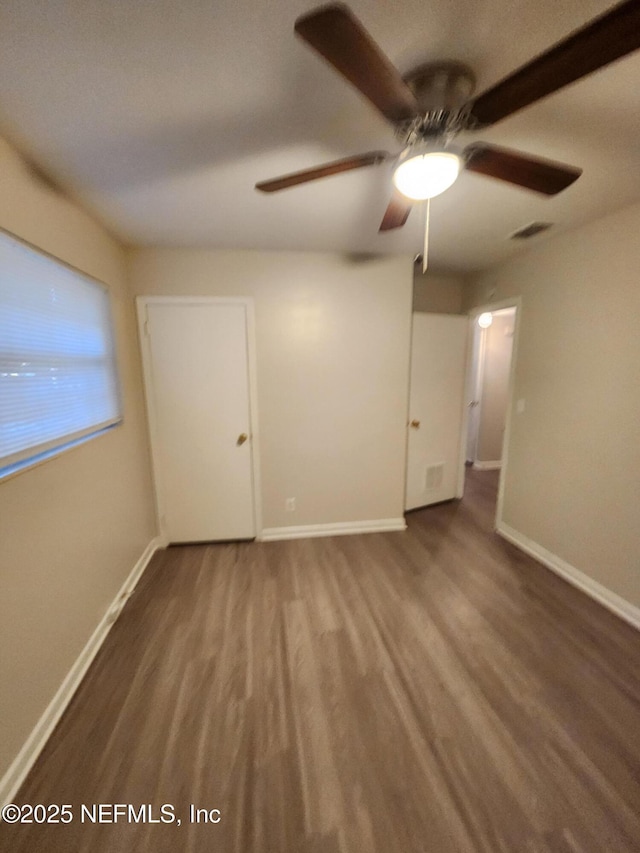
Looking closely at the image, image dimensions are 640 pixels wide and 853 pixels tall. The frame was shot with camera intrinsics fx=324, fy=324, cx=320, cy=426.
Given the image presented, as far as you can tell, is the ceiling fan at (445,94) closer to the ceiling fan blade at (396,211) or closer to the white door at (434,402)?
the ceiling fan blade at (396,211)

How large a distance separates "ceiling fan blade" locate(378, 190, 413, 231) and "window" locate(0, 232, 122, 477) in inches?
59.2

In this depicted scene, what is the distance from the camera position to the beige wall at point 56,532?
1.19m

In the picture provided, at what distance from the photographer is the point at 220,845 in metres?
1.00

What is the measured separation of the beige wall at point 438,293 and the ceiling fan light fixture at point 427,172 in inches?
89.2

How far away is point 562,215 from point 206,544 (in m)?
3.42

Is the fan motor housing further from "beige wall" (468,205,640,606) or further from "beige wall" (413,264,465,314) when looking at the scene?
"beige wall" (413,264,465,314)

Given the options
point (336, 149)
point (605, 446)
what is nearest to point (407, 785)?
point (605, 446)

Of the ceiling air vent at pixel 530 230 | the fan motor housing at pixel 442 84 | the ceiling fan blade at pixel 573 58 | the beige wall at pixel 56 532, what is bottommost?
the beige wall at pixel 56 532

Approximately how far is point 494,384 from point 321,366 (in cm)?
305

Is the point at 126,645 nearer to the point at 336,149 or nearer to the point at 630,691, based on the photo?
the point at 630,691

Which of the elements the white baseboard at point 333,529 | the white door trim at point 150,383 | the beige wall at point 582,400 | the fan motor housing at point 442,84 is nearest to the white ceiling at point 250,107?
the fan motor housing at point 442,84

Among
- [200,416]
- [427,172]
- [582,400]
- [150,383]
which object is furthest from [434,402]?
[150,383]

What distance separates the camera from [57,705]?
1.38m

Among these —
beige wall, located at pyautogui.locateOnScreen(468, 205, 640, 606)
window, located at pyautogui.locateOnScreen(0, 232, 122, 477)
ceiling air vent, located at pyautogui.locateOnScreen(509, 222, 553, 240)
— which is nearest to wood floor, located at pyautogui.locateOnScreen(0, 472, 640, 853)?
beige wall, located at pyautogui.locateOnScreen(468, 205, 640, 606)
